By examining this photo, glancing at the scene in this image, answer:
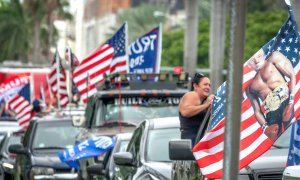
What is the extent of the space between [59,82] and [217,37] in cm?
1199

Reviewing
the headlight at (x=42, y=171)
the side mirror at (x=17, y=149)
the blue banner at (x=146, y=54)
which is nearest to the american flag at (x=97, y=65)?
the blue banner at (x=146, y=54)

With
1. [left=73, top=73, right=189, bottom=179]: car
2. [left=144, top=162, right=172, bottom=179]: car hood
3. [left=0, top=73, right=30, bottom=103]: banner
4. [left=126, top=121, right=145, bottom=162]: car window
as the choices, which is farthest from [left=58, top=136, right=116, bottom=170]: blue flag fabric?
[left=0, top=73, right=30, bottom=103]: banner

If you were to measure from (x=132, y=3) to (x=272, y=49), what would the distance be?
12090 centimetres

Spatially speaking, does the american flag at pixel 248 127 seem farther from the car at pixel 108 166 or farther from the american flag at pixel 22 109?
the american flag at pixel 22 109

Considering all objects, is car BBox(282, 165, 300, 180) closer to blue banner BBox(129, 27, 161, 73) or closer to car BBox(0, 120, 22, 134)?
blue banner BBox(129, 27, 161, 73)

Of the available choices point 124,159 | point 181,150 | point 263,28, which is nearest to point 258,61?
point 181,150

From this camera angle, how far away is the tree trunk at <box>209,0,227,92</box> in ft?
123

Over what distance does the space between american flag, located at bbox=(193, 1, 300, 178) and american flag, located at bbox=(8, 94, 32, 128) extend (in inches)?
813

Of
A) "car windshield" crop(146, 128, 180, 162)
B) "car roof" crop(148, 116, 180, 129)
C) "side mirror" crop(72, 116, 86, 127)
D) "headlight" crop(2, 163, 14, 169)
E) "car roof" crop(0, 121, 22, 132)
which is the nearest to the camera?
"car windshield" crop(146, 128, 180, 162)

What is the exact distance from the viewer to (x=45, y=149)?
66.8 feet

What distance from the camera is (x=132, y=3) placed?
12938 centimetres

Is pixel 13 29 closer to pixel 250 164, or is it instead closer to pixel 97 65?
pixel 97 65

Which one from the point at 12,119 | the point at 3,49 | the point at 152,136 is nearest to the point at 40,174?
the point at 152,136

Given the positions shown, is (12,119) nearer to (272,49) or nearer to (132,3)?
(272,49)
